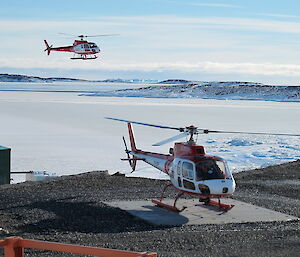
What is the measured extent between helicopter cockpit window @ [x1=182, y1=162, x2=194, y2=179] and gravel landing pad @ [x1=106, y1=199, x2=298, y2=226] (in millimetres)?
849

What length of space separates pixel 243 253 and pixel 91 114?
123ft

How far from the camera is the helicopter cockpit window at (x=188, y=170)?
455 inches

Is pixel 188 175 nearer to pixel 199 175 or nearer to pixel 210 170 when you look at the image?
pixel 199 175

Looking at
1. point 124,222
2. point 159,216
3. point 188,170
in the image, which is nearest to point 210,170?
point 188,170

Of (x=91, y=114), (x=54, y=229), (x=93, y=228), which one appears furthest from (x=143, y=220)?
(x=91, y=114)

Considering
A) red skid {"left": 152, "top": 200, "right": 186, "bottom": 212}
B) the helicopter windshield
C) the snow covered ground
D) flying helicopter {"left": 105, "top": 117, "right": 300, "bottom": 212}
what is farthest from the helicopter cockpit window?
the snow covered ground

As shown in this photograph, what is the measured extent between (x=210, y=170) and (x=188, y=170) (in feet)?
1.63

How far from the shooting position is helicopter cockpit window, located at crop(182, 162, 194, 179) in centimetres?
1155

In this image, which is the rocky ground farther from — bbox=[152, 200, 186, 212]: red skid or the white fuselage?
bbox=[152, 200, 186, 212]: red skid

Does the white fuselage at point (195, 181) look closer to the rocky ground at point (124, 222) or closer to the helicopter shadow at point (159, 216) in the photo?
the helicopter shadow at point (159, 216)

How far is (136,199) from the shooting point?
13.5 meters

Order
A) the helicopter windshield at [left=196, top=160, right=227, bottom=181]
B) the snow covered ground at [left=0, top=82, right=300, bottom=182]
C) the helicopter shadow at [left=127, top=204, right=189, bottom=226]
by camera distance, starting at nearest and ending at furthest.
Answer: the helicopter shadow at [left=127, top=204, right=189, bottom=226], the helicopter windshield at [left=196, top=160, right=227, bottom=181], the snow covered ground at [left=0, top=82, right=300, bottom=182]

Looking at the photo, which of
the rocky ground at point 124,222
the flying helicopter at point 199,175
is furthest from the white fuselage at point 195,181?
the rocky ground at point 124,222

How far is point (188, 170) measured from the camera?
1166cm
